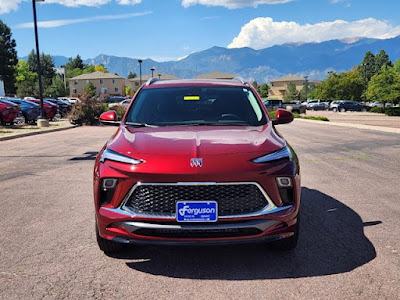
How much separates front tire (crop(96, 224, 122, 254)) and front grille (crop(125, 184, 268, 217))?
0.62 metres

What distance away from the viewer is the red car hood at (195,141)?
10.9 ft

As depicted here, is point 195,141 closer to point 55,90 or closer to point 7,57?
point 7,57

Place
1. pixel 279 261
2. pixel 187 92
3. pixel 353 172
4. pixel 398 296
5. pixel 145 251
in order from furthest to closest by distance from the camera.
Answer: pixel 353 172 → pixel 187 92 → pixel 145 251 → pixel 279 261 → pixel 398 296

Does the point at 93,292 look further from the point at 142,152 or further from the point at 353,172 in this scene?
the point at 353,172

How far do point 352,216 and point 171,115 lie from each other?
2679mm

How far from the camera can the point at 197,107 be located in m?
4.70

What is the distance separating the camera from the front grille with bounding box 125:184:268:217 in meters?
3.15

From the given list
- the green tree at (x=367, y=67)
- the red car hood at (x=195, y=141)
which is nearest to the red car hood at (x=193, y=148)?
the red car hood at (x=195, y=141)

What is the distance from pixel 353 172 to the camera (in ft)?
26.1

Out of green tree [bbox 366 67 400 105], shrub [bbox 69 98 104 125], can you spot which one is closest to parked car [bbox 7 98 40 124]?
shrub [bbox 69 98 104 125]

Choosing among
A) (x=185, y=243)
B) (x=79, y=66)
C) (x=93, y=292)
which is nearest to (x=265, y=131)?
(x=185, y=243)

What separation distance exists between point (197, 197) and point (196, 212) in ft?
0.40

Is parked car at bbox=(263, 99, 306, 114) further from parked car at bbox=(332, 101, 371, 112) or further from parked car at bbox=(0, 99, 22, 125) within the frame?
parked car at bbox=(0, 99, 22, 125)

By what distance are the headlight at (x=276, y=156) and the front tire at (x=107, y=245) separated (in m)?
1.56
